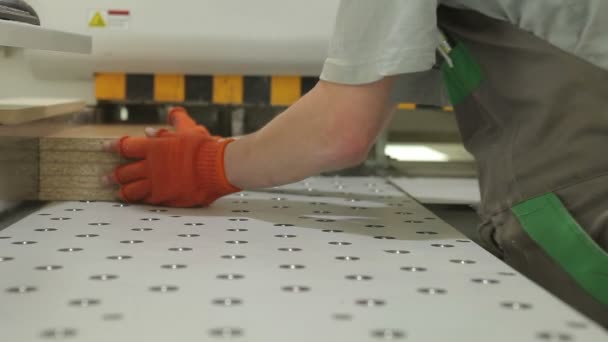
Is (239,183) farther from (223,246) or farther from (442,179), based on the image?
(442,179)

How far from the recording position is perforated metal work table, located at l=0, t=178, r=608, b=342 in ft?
2.25

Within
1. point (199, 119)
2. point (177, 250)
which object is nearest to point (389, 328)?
point (177, 250)

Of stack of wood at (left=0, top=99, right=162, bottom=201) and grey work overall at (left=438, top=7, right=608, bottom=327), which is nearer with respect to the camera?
grey work overall at (left=438, top=7, right=608, bottom=327)

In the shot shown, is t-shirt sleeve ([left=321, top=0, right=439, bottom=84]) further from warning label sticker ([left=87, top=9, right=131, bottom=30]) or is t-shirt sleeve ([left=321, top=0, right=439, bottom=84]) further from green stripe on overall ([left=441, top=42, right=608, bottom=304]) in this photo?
warning label sticker ([left=87, top=9, right=131, bottom=30])

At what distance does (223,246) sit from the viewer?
3.41ft

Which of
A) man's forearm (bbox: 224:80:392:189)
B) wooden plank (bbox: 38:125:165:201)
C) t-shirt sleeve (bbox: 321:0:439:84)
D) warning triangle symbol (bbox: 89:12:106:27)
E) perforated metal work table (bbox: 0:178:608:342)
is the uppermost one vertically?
warning triangle symbol (bbox: 89:12:106:27)

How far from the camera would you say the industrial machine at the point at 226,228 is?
0.71 meters

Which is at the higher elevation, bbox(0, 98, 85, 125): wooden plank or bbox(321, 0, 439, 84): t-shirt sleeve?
bbox(321, 0, 439, 84): t-shirt sleeve

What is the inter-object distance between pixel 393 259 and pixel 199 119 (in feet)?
4.22

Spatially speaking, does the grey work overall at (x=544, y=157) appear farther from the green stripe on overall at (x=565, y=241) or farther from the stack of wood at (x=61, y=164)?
the stack of wood at (x=61, y=164)

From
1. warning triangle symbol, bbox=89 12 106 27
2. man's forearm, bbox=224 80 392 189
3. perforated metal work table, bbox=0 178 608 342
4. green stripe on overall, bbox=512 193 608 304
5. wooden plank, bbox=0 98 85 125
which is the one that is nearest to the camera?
perforated metal work table, bbox=0 178 608 342

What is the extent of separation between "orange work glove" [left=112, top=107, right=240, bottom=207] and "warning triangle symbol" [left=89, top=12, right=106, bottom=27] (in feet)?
2.29

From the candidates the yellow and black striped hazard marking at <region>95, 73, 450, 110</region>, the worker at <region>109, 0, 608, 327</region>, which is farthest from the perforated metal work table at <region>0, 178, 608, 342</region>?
the yellow and black striped hazard marking at <region>95, 73, 450, 110</region>

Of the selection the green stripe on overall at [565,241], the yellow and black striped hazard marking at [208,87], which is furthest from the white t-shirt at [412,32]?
the yellow and black striped hazard marking at [208,87]
